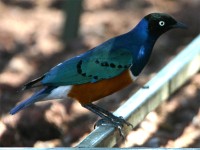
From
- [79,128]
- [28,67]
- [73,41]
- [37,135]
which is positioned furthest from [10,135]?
[73,41]

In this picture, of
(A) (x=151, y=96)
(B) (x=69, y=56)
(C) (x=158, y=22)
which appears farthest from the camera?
(B) (x=69, y=56)

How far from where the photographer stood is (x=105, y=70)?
5375 millimetres

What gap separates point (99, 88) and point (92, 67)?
16cm

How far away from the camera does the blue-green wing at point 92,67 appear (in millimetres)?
5340

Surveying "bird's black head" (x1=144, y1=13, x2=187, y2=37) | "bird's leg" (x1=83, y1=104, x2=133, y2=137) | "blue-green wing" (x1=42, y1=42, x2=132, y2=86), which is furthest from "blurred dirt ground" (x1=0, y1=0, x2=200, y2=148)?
"bird's black head" (x1=144, y1=13, x2=187, y2=37)

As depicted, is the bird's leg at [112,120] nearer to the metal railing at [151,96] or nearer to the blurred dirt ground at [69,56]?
the metal railing at [151,96]

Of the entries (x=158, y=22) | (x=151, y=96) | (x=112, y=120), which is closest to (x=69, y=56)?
(x=151, y=96)

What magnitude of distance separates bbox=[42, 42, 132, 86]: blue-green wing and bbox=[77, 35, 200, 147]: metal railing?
0.34 meters

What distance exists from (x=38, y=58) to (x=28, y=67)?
0.26 metres

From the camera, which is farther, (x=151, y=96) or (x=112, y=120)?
(x=151, y=96)

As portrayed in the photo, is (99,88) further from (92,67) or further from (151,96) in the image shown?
(151,96)

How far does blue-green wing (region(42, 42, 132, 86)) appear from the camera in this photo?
5340 mm

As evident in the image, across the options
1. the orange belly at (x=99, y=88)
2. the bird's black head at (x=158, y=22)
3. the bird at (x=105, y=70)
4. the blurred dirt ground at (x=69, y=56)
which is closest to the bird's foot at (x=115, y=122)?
the bird at (x=105, y=70)

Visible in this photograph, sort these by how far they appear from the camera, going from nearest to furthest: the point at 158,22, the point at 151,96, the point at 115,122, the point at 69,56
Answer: the point at 115,122 < the point at 158,22 < the point at 151,96 < the point at 69,56
